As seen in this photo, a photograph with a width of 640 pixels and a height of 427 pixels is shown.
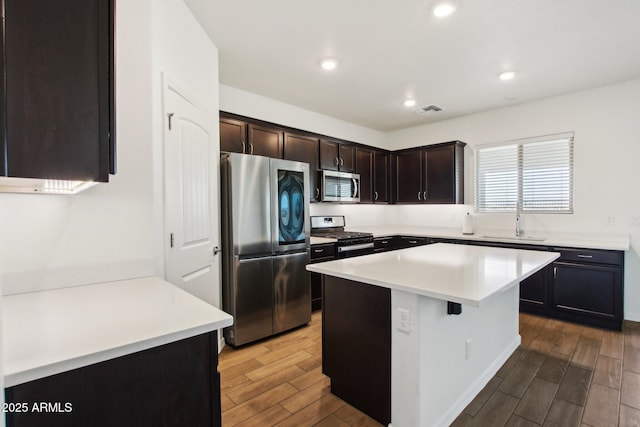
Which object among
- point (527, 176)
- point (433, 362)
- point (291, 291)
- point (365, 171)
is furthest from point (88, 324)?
point (527, 176)

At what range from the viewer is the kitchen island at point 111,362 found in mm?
751

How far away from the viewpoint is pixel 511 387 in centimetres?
222

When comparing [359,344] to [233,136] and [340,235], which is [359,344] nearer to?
[340,235]

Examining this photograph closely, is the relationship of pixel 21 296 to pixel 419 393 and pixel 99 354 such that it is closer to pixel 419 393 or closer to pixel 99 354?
pixel 99 354

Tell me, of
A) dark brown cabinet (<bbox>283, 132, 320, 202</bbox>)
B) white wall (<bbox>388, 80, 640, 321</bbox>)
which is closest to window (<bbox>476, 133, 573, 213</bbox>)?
white wall (<bbox>388, 80, 640, 321</bbox>)

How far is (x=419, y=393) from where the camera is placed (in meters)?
1.61

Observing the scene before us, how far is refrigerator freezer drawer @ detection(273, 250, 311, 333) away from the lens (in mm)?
3150

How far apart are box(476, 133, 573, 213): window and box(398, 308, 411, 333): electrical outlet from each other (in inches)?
134

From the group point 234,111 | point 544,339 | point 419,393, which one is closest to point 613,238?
point 544,339

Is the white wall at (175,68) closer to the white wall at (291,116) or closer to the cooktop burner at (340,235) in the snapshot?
the white wall at (291,116)

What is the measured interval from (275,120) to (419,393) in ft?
11.3

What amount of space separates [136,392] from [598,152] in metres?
4.86

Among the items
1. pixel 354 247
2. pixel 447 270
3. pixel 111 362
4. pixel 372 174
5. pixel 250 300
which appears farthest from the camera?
pixel 372 174

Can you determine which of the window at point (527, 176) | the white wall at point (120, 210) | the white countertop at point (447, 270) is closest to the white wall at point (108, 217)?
the white wall at point (120, 210)
